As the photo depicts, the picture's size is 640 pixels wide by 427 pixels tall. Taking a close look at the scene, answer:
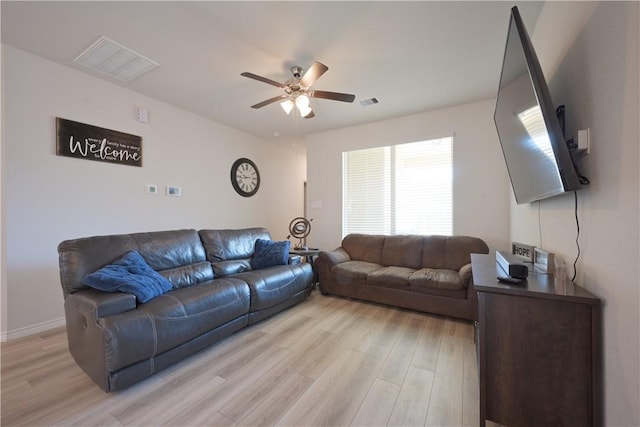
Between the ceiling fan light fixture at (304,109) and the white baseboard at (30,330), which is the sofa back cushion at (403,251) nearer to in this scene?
the ceiling fan light fixture at (304,109)

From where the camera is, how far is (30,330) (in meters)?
2.39

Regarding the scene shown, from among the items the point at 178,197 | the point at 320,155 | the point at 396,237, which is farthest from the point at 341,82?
the point at 178,197

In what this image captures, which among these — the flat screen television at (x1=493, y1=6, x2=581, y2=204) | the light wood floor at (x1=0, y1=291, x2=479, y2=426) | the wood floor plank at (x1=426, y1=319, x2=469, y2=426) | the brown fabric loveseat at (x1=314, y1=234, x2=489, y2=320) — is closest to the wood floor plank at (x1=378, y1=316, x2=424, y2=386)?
the light wood floor at (x1=0, y1=291, x2=479, y2=426)

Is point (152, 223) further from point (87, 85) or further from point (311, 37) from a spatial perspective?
point (311, 37)

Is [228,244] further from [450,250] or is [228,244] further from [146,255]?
[450,250]

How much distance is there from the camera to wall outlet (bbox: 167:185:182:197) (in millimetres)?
3523

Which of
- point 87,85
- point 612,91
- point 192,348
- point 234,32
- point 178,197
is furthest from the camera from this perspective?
point 178,197

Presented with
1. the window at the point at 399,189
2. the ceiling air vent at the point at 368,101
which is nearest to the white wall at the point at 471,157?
the window at the point at 399,189

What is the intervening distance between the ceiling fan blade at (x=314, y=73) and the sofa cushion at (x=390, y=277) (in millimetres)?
2310

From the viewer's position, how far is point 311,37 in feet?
7.02

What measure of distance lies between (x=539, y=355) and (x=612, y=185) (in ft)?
2.62

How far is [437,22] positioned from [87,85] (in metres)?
3.60

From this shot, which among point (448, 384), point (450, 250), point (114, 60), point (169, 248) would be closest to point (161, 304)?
point (169, 248)

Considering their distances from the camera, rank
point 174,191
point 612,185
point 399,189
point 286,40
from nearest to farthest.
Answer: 1. point 612,185
2. point 286,40
3. point 174,191
4. point 399,189
